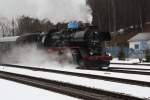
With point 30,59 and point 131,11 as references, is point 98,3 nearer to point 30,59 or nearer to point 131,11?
point 131,11

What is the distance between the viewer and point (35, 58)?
27.5 meters

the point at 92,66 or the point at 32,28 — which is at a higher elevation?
the point at 32,28

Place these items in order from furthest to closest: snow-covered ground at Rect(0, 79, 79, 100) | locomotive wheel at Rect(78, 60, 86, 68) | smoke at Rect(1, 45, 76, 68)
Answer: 1. smoke at Rect(1, 45, 76, 68)
2. locomotive wheel at Rect(78, 60, 86, 68)
3. snow-covered ground at Rect(0, 79, 79, 100)

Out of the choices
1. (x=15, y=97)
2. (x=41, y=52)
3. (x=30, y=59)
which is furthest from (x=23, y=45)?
(x=15, y=97)

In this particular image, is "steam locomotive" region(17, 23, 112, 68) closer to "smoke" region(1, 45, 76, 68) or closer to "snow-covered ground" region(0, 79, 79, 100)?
"smoke" region(1, 45, 76, 68)

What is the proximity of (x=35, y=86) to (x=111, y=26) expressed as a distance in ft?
219

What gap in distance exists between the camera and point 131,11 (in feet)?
245

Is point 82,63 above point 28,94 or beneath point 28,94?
above

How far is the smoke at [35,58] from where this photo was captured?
24.0m

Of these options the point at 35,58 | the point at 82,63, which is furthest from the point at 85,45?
the point at 35,58

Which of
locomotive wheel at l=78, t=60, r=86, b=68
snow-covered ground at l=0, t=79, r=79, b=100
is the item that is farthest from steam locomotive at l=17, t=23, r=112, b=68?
snow-covered ground at l=0, t=79, r=79, b=100

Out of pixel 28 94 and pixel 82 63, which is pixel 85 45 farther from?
pixel 28 94

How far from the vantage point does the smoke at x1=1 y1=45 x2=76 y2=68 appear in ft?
78.9

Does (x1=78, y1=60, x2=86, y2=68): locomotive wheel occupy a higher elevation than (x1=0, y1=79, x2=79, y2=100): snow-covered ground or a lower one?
higher
